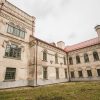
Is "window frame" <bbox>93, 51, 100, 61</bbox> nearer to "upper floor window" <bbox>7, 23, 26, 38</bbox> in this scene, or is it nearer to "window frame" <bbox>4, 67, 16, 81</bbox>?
"upper floor window" <bbox>7, 23, 26, 38</bbox>

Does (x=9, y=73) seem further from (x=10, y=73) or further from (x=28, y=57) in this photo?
(x=28, y=57)

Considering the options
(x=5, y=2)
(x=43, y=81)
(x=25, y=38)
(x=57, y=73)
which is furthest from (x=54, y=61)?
(x=5, y=2)

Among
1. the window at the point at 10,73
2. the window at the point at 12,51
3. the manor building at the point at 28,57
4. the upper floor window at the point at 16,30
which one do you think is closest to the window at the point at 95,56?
the manor building at the point at 28,57

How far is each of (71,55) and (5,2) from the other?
1902 centimetres

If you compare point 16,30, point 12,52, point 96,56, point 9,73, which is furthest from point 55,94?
point 96,56

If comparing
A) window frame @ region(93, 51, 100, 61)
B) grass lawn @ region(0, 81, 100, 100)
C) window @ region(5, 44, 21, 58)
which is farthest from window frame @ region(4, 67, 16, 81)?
window frame @ region(93, 51, 100, 61)

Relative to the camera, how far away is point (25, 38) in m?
17.3

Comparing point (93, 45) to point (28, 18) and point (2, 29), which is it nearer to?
point (28, 18)

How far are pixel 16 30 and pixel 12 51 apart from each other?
3.90 metres

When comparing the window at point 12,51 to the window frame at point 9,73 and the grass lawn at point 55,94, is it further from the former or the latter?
the grass lawn at point 55,94

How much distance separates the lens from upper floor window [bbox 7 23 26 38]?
15.2 m

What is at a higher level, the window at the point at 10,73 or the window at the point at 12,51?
the window at the point at 12,51

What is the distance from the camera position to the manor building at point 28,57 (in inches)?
545

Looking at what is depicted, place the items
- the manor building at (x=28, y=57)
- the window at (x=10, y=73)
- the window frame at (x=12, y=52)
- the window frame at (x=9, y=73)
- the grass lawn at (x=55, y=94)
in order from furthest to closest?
the window frame at (x=12, y=52)
the manor building at (x=28, y=57)
the window at (x=10, y=73)
the window frame at (x=9, y=73)
the grass lawn at (x=55, y=94)
